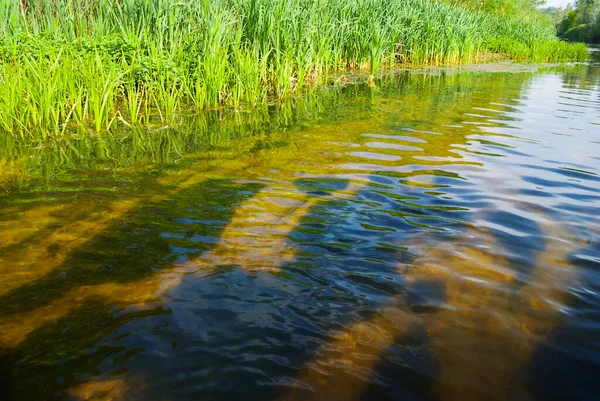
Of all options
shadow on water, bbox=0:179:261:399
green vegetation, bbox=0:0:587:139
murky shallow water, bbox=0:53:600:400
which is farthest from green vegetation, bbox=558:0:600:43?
shadow on water, bbox=0:179:261:399

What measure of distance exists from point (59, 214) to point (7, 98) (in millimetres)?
2328

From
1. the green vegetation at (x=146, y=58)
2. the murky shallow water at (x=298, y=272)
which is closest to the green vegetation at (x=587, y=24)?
Result: the green vegetation at (x=146, y=58)

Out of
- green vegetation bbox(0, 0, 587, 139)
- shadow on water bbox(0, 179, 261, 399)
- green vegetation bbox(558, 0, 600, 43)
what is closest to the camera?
shadow on water bbox(0, 179, 261, 399)

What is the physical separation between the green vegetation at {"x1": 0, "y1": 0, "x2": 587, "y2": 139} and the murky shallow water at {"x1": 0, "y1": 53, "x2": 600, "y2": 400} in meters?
0.64

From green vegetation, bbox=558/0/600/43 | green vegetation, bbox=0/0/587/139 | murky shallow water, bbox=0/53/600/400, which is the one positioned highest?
green vegetation, bbox=558/0/600/43

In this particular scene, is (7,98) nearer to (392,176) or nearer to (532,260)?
(392,176)

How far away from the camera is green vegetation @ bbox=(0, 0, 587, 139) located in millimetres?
5129

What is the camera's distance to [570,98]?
9547mm

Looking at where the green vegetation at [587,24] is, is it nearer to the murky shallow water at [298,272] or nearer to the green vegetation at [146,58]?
the green vegetation at [146,58]

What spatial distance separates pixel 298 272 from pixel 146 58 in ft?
14.3

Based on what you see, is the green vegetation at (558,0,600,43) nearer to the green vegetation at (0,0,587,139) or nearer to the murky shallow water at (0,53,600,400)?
the green vegetation at (0,0,587,139)

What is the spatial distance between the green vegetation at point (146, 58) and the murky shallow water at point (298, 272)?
2.10 ft

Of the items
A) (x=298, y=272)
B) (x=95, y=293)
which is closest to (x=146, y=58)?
(x=95, y=293)

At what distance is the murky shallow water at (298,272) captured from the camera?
1.83 metres
